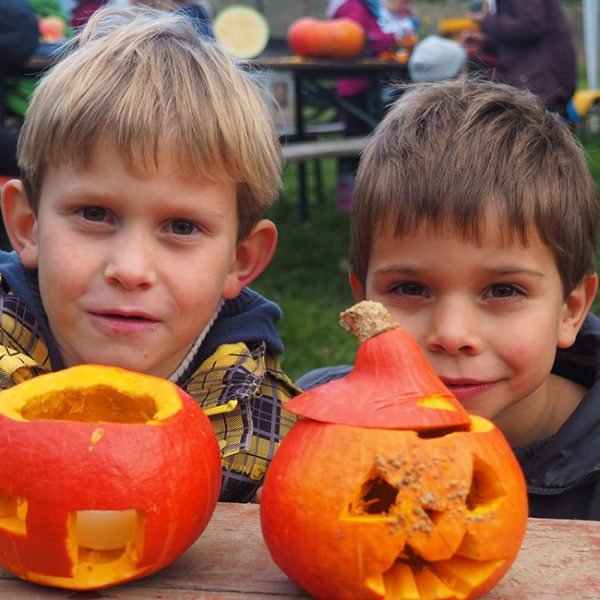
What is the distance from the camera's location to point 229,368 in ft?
6.47

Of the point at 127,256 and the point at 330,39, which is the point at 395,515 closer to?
the point at 127,256

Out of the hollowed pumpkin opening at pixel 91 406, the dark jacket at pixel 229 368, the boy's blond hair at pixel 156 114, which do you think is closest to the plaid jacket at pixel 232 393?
the dark jacket at pixel 229 368

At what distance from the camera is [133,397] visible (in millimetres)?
1297

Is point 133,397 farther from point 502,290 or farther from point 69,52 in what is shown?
point 69,52

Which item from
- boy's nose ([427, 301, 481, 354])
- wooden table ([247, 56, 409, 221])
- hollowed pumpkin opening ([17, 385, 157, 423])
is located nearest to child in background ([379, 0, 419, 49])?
wooden table ([247, 56, 409, 221])

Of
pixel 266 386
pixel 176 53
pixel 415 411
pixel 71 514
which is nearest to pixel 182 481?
pixel 71 514

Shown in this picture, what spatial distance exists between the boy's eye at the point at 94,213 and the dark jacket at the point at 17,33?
324 centimetres

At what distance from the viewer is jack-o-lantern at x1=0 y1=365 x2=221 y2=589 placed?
1.14 meters

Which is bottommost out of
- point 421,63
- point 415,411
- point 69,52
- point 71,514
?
point 421,63

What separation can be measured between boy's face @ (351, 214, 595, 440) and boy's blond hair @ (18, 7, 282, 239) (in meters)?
0.34

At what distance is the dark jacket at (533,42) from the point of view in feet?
25.1

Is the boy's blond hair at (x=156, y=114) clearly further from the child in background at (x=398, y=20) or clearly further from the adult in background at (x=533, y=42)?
the child in background at (x=398, y=20)

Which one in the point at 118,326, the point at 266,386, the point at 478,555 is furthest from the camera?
the point at 266,386

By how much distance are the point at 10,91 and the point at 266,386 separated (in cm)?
387
